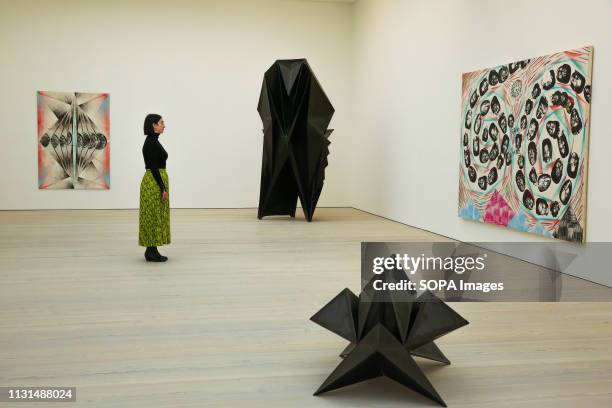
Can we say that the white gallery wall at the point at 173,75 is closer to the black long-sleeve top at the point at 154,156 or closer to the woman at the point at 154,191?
the woman at the point at 154,191

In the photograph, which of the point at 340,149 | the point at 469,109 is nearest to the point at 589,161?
the point at 469,109

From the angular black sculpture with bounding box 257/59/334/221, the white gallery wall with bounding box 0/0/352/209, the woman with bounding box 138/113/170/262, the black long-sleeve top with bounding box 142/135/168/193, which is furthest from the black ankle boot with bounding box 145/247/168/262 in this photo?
the white gallery wall with bounding box 0/0/352/209

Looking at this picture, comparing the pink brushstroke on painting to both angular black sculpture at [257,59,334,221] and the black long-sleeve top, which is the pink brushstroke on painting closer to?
angular black sculpture at [257,59,334,221]

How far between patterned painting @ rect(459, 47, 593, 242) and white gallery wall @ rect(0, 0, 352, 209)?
5169mm

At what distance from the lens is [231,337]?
4.02 m

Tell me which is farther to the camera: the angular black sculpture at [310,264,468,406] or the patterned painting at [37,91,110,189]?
the patterned painting at [37,91,110,189]

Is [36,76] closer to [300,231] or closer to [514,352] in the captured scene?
[300,231]

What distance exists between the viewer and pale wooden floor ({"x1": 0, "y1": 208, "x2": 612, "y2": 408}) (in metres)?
3.13

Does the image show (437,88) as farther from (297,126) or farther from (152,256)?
(152,256)

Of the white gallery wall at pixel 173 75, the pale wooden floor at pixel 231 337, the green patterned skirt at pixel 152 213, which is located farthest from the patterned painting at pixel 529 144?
the white gallery wall at pixel 173 75

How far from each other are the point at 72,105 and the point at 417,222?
6.32 m

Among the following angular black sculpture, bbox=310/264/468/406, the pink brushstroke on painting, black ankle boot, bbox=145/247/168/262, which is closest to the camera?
angular black sculpture, bbox=310/264/468/406

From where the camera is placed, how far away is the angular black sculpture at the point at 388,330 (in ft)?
Answer: 9.96

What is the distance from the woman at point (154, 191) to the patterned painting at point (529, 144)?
348 cm
